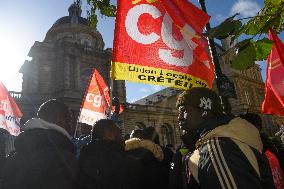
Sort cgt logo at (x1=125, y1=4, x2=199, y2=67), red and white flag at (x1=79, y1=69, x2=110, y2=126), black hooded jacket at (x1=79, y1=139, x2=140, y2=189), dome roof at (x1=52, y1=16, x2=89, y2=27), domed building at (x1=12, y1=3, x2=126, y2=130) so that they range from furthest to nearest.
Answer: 1. dome roof at (x1=52, y1=16, x2=89, y2=27)
2. domed building at (x1=12, y1=3, x2=126, y2=130)
3. red and white flag at (x1=79, y1=69, x2=110, y2=126)
4. cgt logo at (x1=125, y1=4, x2=199, y2=67)
5. black hooded jacket at (x1=79, y1=139, x2=140, y2=189)

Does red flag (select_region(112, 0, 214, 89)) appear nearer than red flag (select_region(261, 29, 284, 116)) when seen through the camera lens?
Yes

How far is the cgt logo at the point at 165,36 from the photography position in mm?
4781

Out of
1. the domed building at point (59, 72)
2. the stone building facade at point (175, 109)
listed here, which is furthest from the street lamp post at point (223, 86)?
the stone building facade at point (175, 109)

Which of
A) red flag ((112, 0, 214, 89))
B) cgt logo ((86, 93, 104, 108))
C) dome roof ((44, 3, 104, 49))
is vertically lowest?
cgt logo ((86, 93, 104, 108))

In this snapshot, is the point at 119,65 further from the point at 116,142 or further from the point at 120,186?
the point at 120,186

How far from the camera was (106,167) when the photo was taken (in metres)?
3.29

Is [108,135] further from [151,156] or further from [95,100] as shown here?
[95,100]

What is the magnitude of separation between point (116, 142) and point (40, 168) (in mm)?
893

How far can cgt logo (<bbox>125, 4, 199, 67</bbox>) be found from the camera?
4781 mm

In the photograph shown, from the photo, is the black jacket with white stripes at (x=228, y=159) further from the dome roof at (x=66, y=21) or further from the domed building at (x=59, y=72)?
the dome roof at (x=66, y=21)

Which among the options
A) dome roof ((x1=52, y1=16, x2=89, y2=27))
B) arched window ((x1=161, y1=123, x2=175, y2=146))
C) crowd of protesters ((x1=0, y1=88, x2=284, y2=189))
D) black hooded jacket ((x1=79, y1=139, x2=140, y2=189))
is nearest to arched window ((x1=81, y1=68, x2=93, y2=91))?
dome roof ((x1=52, y1=16, x2=89, y2=27))

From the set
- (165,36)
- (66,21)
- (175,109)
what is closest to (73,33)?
(66,21)

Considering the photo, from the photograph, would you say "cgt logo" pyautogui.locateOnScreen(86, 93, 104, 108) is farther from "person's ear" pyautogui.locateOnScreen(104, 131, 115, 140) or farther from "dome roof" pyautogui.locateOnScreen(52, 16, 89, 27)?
"dome roof" pyautogui.locateOnScreen(52, 16, 89, 27)

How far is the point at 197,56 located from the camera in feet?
16.2
